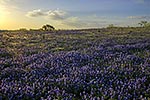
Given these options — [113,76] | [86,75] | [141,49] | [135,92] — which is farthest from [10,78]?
[141,49]

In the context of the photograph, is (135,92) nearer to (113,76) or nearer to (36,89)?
(113,76)

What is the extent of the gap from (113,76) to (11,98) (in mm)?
3327

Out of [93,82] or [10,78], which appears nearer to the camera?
[93,82]

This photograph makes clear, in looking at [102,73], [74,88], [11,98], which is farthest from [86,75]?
[11,98]

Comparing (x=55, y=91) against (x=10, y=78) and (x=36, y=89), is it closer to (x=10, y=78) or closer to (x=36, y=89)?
(x=36, y=89)

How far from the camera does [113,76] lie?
30.2 feet

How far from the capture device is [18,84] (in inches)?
320

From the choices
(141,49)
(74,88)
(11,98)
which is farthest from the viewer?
(141,49)

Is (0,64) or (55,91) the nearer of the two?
(55,91)

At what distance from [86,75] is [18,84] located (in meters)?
2.17

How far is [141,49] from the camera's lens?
16.5m

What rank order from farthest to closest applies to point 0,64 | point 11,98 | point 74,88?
1. point 0,64
2. point 74,88
3. point 11,98

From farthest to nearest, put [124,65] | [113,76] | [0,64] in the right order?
[0,64] < [124,65] < [113,76]

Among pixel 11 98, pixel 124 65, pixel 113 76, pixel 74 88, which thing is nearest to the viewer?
pixel 11 98
